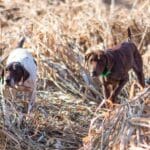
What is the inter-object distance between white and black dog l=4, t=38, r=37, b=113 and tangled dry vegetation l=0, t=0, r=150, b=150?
0.16m

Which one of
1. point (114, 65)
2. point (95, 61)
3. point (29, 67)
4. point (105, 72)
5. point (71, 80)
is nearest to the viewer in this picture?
point (95, 61)

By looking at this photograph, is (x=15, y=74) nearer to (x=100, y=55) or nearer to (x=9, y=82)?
(x=9, y=82)

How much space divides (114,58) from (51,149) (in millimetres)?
1055

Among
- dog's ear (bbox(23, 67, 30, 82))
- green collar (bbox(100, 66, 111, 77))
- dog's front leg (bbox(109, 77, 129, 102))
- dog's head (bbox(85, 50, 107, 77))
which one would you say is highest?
dog's head (bbox(85, 50, 107, 77))

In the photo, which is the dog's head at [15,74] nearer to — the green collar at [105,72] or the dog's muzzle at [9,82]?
the dog's muzzle at [9,82]

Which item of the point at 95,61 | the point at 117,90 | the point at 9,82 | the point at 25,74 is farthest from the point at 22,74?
the point at 117,90

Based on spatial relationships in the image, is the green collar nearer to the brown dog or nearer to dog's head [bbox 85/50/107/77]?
the brown dog

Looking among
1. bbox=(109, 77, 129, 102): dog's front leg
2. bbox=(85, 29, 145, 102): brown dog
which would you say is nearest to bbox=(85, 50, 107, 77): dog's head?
bbox=(85, 29, 145, 102): brown dog

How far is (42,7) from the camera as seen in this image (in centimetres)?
825

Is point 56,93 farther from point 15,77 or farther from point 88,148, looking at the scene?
point 88,148

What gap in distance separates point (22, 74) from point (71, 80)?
1.00 meters

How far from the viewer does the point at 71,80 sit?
21.6 ft

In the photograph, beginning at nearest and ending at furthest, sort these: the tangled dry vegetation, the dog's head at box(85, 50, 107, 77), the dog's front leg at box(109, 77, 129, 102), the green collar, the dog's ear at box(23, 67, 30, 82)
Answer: the tangled dry vegetation < the dog's head at box(85, 50, 107, 77) < the green collar < the dog's ear at box(23, 67, 30, 82) < the dog's front leg at box(109, 77, 129, 102)

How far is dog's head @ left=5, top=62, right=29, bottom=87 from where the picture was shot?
5541 mm
